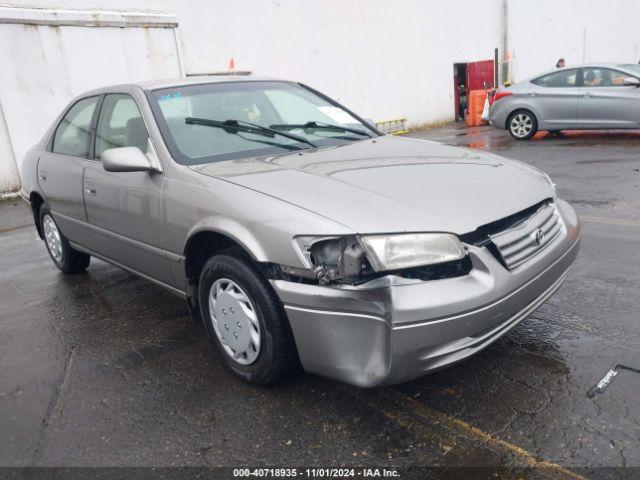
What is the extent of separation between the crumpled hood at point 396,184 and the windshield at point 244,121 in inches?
7.3

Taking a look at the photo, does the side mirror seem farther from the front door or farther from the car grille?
the car grille

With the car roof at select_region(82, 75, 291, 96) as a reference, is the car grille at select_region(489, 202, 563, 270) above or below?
below

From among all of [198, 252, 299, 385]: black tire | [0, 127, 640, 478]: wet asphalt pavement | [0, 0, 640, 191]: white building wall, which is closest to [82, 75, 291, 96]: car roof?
[198, 252, 299, 385]: black tire

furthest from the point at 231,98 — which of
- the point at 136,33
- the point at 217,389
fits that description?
the point at 136,33

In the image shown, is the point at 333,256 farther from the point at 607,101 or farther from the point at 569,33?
the point at 569,33

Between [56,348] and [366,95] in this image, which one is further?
[366,95]

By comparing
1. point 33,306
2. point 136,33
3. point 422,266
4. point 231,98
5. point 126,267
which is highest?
point 136,33

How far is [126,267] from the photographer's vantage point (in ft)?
12.5

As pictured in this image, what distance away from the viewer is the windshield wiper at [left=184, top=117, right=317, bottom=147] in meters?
3.39

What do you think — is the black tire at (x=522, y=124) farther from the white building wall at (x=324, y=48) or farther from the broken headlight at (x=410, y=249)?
the broken headlight at (x=410, y=249)

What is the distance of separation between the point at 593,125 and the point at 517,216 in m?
9.06

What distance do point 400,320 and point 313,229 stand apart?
20.4 inches

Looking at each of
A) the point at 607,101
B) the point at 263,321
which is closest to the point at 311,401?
the point at 263,321

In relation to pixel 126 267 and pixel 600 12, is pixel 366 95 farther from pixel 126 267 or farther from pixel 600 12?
pixel 600 12
